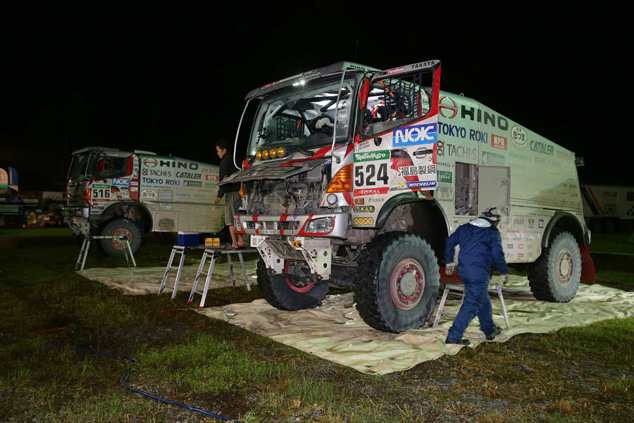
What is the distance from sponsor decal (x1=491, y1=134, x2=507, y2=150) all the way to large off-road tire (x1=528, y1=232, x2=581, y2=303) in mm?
1997

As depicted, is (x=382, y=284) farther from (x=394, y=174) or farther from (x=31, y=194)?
(x=31, y=194)

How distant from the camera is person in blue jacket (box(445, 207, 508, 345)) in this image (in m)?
5.16

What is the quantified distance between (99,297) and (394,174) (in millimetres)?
5206

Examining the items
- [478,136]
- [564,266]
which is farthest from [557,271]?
[478,136]

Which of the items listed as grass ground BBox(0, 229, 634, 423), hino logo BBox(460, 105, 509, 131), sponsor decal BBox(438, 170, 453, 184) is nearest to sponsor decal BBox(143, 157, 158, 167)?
grass ground BBox(0, 229, 634, 423)

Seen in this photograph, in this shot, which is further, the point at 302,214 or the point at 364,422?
the point at 302,214

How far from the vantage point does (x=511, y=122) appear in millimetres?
7305

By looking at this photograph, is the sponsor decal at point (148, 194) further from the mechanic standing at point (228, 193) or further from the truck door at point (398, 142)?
the truck door at point (398, 142)

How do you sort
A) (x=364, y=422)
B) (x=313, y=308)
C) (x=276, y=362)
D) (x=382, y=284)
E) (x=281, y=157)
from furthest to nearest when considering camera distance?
(x=313, y=308)
(x=281, y=157)
(x=382, y=284)
(x=276, y=362)
(x=364, y=422)

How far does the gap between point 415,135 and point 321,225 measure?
1454mm

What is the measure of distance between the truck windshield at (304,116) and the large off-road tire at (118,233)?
8433 millimetres

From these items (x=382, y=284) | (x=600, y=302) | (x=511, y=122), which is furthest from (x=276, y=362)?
(x=600, y=302)

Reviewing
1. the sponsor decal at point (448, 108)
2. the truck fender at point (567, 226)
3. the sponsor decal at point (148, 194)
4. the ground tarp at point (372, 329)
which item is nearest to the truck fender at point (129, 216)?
the sponsor decal at point (148, 194)

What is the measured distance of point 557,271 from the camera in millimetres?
7922
